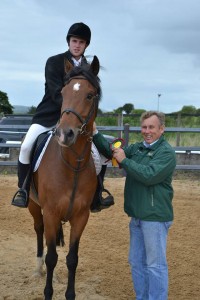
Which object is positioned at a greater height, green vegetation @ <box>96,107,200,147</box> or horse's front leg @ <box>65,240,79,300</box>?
green vegetation @ <box>96,107,200,147</box>

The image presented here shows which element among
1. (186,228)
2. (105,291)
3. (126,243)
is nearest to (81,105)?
(105,291)

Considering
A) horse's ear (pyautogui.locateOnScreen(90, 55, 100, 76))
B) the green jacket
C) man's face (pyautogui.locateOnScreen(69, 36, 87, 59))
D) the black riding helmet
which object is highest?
the black riding helmet

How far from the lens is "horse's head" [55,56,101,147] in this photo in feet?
10.7

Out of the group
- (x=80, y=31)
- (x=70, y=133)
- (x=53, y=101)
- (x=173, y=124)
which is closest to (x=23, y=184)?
(x=53, y=101)

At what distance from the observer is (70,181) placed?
3824 millimetres

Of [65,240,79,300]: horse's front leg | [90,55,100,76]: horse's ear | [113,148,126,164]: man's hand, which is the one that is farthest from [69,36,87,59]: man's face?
[65,240,79,300]: horse's front leg

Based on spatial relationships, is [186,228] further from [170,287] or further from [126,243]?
[170,287]

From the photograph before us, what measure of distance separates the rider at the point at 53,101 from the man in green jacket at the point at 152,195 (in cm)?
77

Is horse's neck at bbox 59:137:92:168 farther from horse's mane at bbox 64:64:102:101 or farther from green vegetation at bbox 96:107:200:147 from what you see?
green vegetation at bbox 96:107:200:147

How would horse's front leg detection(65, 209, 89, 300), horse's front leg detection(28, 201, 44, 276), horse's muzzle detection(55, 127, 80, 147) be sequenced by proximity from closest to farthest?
horse's muzzle detection(55, 127, 80, 147), horse's front leg detection(65, 209, 89, 300), horse's front leg detection(28, 201, 44, 276)

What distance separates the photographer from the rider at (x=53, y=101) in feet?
13.4

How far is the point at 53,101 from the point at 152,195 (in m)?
1.48

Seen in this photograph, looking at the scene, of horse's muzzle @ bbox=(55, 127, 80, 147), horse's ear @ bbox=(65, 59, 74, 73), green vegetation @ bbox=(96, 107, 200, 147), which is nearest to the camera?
horse's muzzle @ bbox=(55, 127, 80, 147)

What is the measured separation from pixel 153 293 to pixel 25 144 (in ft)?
6.23
